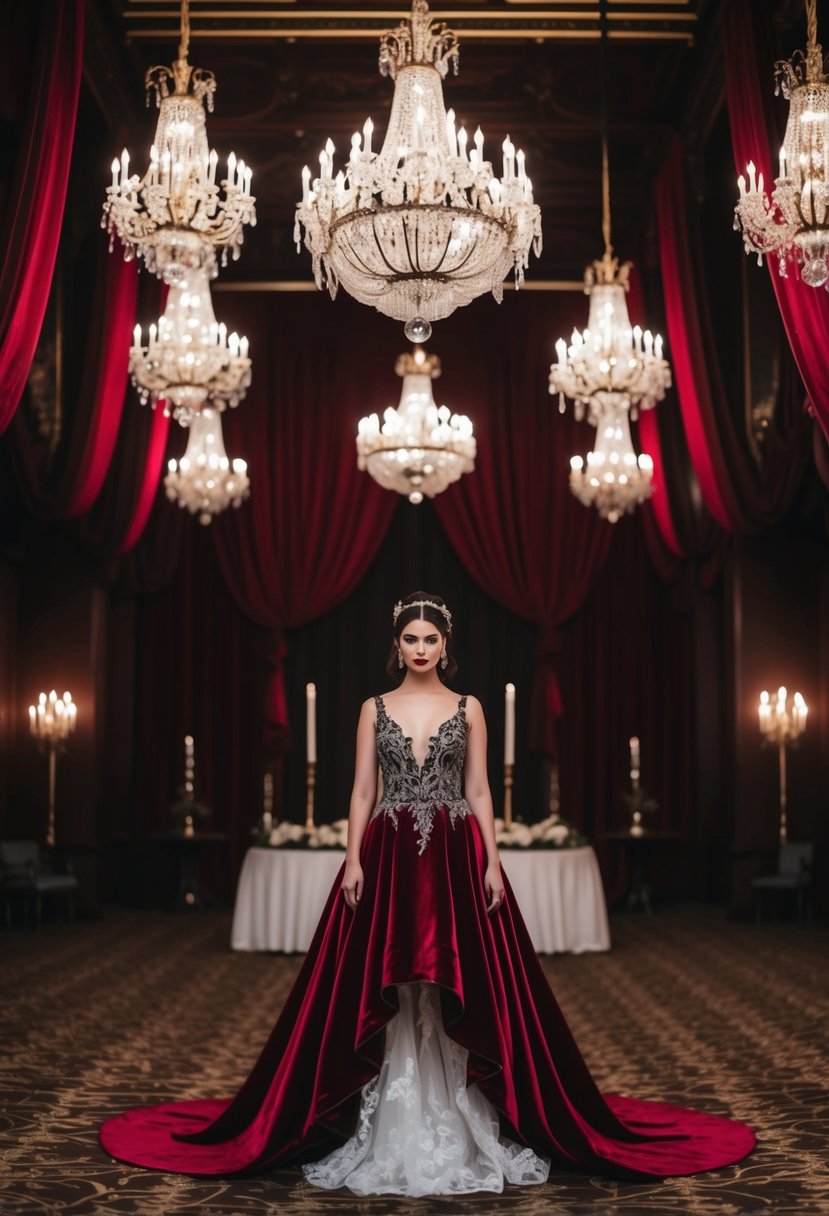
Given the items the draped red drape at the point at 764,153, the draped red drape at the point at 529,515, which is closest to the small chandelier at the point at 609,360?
the draped red drape at the point at 764,153

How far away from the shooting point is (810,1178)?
13.4 feet

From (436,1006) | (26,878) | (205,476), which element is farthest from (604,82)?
(436,1006)

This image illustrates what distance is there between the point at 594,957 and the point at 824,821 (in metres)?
2.56

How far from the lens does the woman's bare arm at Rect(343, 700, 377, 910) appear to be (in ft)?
13.8

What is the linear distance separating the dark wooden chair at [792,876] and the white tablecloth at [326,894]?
1.65m

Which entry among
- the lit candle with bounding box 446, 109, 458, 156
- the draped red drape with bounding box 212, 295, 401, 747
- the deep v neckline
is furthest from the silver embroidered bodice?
the draped red drape with bounding box 212, 295, 401, 747

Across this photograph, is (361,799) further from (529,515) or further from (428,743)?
(529,515)

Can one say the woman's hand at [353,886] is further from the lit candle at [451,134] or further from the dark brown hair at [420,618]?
the lit candle at [451,134]

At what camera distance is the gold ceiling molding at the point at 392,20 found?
9.87 meters

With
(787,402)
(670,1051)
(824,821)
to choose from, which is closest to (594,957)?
(824,821)

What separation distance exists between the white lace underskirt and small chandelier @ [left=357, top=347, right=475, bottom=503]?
6.31m

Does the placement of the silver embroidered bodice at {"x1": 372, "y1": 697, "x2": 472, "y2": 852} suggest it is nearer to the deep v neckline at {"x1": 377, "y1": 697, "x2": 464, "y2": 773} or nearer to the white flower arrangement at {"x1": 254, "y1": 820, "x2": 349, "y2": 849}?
the deep v neckline at {"x1": 377, "y1": 697, "x2": 464, "y2": 773}

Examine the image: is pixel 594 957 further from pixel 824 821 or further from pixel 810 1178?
pixel 810 1178

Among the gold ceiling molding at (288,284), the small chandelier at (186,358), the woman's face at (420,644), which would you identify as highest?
the gold ceiling molding at (288,284)
